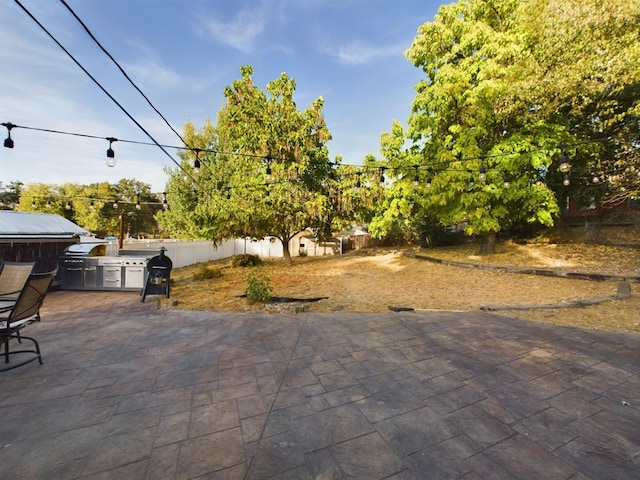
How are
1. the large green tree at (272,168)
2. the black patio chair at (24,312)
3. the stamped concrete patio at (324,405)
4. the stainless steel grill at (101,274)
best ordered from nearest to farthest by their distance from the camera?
the stamped concrete patio at (324,405) < the black patio chair at (24,312) < the stainless steel grill at (101,274) < the large green tree at (272,168)

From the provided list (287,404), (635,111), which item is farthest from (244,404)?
(635,111)

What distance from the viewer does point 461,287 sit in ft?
27.5

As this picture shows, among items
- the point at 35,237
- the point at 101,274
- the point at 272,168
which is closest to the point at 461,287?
the point at 272,168

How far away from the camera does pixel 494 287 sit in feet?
26.3

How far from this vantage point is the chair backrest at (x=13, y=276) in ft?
13.8

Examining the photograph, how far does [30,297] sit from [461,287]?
9387 mm

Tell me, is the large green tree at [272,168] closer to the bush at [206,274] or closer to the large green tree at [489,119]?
the bush at [206,274]

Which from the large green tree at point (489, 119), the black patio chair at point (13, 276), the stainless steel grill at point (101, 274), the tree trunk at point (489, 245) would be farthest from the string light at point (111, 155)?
the tree trunk at point (489, 245)

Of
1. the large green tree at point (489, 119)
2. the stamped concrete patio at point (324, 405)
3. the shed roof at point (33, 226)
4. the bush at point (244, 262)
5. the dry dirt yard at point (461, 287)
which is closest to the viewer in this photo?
the stamped concrete patio at point (324, 405)

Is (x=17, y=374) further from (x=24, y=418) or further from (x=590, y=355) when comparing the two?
(x=590, y=355)

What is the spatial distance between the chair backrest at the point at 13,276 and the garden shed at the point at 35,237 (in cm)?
267

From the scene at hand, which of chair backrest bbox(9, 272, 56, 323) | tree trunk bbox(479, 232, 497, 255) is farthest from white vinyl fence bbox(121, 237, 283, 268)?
tree trunk bbox(479, 232, 497, 255)

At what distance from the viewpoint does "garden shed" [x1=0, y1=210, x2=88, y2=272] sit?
20.9 ft

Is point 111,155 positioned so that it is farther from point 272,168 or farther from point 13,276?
point 272,168
